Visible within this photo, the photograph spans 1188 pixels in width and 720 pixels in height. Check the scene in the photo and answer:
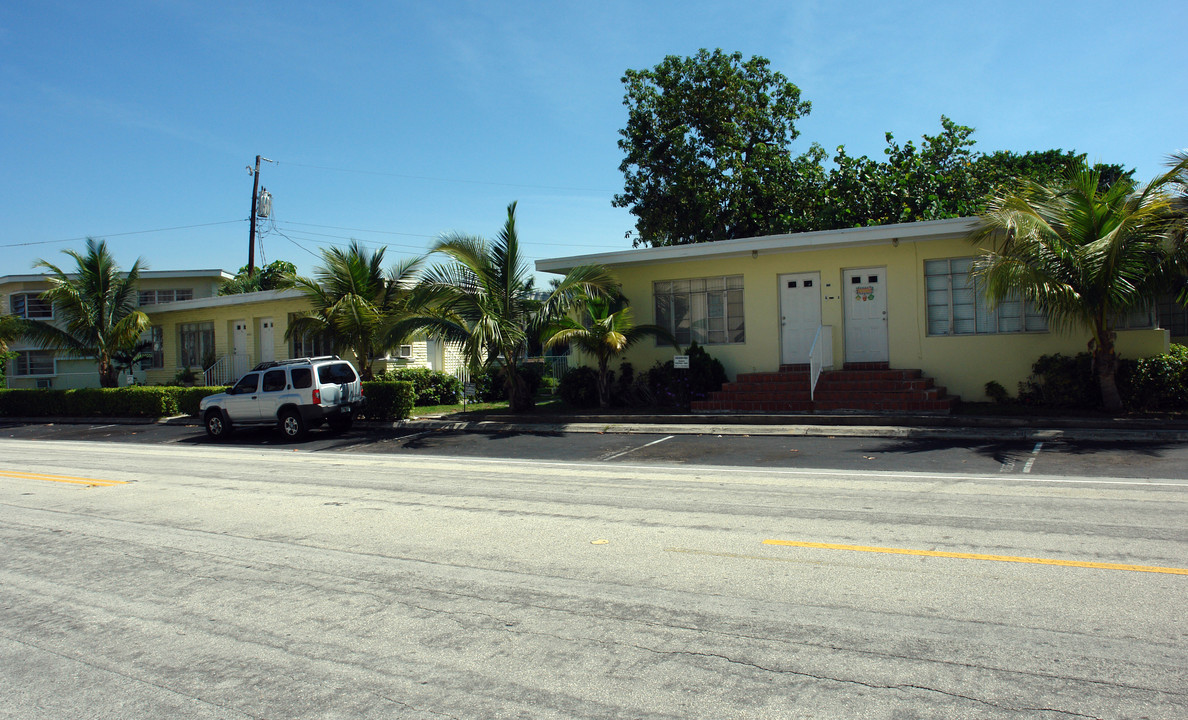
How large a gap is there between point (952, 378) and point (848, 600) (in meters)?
13.2

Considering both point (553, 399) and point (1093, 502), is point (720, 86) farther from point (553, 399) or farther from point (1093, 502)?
point (1093, 502)

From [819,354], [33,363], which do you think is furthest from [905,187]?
[33,363]

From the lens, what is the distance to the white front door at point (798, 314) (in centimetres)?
1809

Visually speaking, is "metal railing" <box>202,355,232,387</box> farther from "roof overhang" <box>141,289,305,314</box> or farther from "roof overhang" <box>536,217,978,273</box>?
"roof overhang" <box>536,217,978,273</box>

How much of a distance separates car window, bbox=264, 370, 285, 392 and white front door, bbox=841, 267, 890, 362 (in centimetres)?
1333

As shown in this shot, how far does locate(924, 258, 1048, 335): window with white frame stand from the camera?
639 inches

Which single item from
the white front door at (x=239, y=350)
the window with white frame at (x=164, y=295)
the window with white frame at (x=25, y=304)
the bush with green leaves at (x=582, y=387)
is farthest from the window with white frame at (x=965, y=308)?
the window with white frame at (x=25, y=304)

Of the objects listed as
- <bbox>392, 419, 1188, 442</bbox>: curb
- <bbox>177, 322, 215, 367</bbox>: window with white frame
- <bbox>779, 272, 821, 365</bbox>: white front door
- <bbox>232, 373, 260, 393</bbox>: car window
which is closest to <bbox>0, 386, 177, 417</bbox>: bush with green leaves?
<bbox>177, 322, 215, 367</bbox>: window with white frame

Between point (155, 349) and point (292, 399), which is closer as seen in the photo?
point (292, 399)

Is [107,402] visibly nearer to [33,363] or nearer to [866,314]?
[33,363]

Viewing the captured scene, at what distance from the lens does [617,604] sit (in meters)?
5.22

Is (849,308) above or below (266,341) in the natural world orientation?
below

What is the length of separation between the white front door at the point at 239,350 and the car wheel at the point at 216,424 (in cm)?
921

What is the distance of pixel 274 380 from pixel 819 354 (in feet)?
41.7
